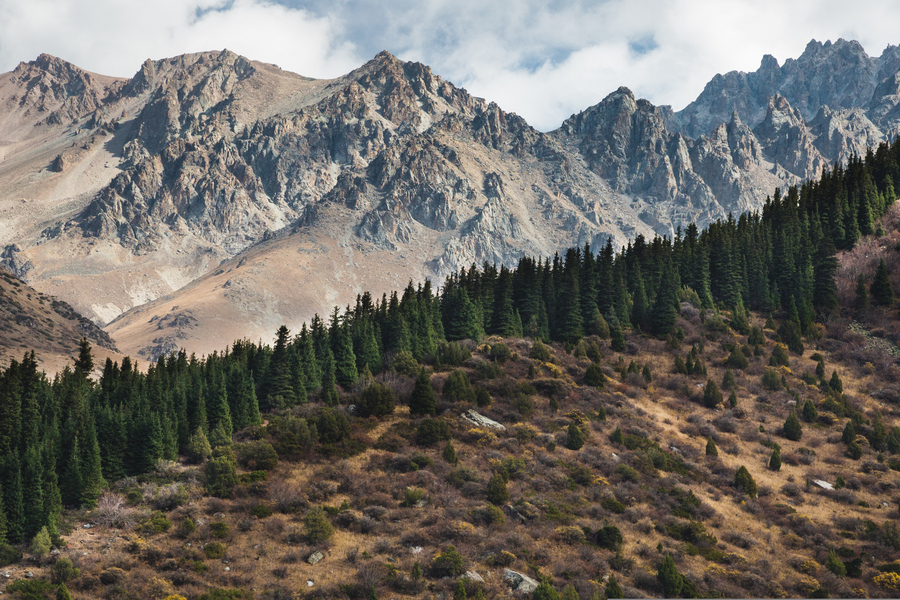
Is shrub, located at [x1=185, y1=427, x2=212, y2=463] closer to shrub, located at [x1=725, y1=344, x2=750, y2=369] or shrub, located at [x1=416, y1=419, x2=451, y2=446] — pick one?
shrub, located at [x1=416, y1=419, x2=451, y2=446]

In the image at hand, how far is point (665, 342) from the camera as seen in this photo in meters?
108

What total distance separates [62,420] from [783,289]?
355 ft

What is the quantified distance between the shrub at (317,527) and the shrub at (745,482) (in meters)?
39.2

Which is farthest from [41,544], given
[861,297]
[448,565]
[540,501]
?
[861,297]

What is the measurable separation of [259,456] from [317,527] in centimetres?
1502

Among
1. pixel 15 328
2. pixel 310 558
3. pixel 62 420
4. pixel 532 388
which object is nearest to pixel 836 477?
pixel 532 388

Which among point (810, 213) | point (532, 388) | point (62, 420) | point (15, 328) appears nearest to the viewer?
point (62, 420)

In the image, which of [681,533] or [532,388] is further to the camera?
[532,388]

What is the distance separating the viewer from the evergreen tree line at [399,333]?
67.4m

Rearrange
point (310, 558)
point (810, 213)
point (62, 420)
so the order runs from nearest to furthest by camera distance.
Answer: point (310, 558), point (62, 420), point (810, 213)

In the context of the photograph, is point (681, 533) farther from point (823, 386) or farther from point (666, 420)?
point (823, 386)

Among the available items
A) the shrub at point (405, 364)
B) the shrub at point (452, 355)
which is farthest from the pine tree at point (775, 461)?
the shrub at point (405, 364)

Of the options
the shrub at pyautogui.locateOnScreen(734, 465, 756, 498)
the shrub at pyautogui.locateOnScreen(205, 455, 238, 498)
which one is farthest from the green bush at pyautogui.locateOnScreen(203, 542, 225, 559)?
the shrub at pyautogui.locateOnScreen(734, 465, 756, 498)

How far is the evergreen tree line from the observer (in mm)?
67375
